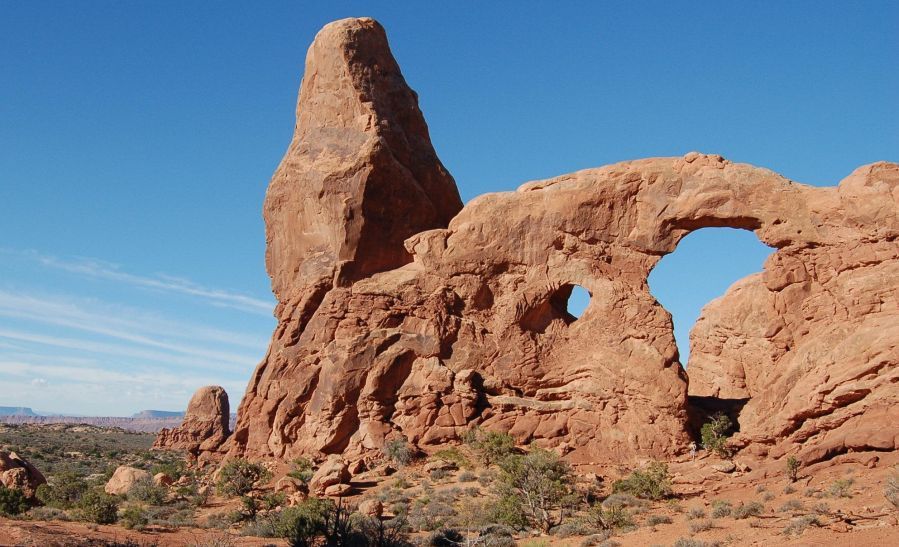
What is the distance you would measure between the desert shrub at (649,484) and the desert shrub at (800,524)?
18.9ft

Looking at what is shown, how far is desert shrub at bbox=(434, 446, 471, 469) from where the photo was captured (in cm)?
2538

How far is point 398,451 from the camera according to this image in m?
25.8

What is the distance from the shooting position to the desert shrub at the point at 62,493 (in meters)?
22.8

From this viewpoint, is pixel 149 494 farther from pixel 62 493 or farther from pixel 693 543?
pixel 693 543

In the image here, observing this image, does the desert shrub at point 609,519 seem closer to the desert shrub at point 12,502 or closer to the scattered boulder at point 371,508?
the scattered boulder at point 371,508

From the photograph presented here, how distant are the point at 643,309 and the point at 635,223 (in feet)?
9.84

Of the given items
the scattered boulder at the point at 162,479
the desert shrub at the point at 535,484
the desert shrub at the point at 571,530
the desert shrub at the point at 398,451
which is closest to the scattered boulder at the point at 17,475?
the scattered boulder at the point at 162,479

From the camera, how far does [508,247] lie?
91.8 ft

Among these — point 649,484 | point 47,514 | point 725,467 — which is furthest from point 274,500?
point 725,467

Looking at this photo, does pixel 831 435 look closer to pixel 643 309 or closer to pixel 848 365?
pixel 848 365

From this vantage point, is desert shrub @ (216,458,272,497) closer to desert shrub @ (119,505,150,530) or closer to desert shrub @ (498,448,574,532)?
desert shrub @ (119,505,150,530)

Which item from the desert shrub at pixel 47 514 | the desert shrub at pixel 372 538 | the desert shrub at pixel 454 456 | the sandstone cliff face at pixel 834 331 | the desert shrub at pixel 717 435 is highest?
the sandstone cliff face at pixel 834 331

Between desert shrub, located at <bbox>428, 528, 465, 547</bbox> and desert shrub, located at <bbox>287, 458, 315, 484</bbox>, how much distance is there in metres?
7.88

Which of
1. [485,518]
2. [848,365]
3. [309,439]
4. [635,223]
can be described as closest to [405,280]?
[309,439]
